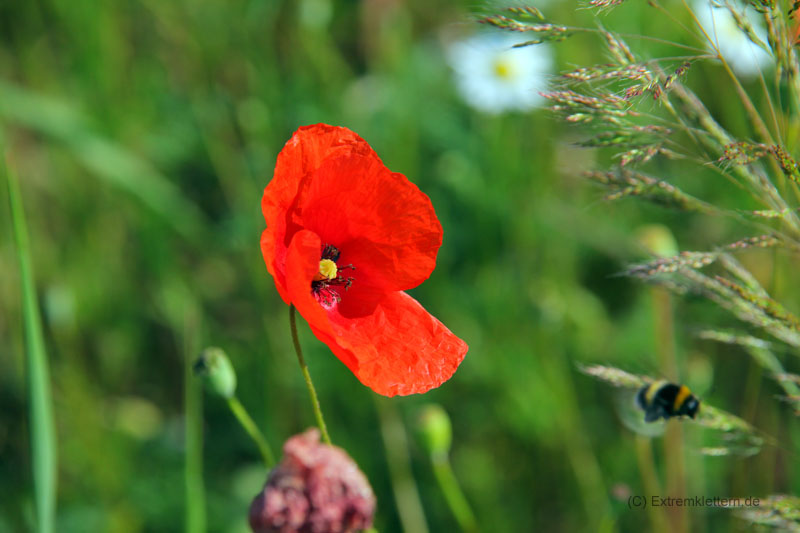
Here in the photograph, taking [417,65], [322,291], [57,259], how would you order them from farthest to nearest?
[417,65], [57,259], [322,291]

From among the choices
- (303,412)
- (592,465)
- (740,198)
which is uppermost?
(740,198)

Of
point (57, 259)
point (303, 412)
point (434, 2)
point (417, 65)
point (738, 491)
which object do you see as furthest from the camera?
point (434, 2)

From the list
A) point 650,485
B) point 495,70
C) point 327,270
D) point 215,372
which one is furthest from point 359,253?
point 495,70

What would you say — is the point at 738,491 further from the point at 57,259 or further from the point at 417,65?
the point at 57,259

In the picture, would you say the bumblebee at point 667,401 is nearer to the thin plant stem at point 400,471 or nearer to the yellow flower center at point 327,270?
the yellow flower center at point 327,270

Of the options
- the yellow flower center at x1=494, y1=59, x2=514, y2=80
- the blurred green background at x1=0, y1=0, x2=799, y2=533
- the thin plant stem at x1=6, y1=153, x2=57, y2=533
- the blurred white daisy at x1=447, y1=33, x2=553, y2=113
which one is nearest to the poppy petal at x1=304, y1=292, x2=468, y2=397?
the thin plant stem at x1=6, y1=153, x2=57, y2=533

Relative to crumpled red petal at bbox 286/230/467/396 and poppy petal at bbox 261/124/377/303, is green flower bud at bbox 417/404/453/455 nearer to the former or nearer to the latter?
crumpled red petal at bbox 286/230/467/396

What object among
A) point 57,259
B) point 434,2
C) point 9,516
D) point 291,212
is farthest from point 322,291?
point 434,2

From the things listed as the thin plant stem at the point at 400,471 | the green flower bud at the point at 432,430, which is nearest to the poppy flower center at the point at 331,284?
the green flower bud at the point at 432,430
